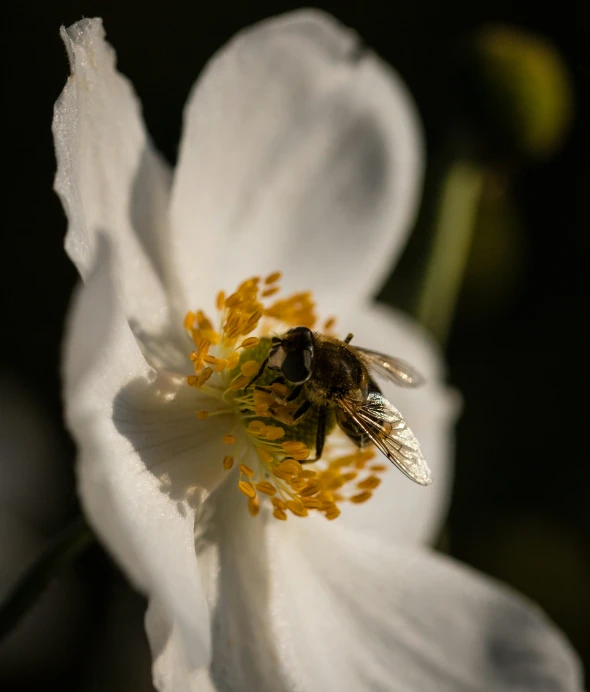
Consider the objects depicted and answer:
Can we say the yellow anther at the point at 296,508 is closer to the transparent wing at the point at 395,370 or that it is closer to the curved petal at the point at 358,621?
the curved petal at the point at 358,621

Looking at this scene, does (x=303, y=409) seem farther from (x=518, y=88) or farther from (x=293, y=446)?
(x=518, y=88)

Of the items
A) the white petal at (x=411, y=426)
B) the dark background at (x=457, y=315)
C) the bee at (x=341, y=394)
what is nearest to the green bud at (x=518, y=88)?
the dark background at (x=457, y=315)

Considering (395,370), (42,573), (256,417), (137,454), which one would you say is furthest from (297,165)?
(42,573)

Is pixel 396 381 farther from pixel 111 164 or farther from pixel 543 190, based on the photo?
pixel 543 190

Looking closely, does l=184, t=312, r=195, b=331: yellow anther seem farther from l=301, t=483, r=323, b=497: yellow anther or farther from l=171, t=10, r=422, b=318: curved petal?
l=301, t=483, r=323, b=497: yellow anther

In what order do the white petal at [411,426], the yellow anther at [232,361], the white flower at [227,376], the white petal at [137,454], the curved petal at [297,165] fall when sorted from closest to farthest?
1. the white petal at [137,454]
2. the white flower at [227,376]
3. the yellow anther at [232,361]
4. the curved petal at [297,165]
5. the white petal at [411,426]

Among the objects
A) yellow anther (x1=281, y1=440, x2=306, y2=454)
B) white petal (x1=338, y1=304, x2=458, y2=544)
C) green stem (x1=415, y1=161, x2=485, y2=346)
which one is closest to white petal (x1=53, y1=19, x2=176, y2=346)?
yellow anther (x1=281, y1=440, x2=306, y2=454)
